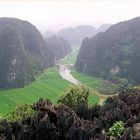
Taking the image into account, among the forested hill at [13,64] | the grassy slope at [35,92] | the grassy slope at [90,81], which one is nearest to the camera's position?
the grassy slope at [35,92]

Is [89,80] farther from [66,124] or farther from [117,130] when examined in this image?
[117,130]

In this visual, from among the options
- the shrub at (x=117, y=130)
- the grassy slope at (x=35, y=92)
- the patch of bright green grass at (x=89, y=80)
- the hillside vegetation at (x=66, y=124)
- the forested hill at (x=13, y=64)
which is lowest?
the patch of bright green grass at (x=89, y=80)

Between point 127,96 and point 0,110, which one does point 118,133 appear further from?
point 0,110

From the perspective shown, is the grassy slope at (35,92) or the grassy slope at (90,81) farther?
the grassy slope at (90,81)

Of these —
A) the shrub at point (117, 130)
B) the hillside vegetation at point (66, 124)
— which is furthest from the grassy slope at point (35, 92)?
the shrub at point (117, 130)

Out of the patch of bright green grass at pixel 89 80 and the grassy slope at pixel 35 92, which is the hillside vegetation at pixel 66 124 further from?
the patch of bright green grass at pixel 89 80

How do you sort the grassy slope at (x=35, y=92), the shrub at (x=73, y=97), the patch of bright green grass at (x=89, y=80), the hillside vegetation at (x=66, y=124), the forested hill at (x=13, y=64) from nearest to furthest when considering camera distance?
the hillside vegetation at (x=66, y=124)
the shrub at (x=73, y=97)
the grassy slope at (x=35, y=92)
the patch of bright green grass at (x=89, y=80)
the forested hill at (x=13, y=64)

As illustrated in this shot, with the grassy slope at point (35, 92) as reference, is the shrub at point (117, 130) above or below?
above

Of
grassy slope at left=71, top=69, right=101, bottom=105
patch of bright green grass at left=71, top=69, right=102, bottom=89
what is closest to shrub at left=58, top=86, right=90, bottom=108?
grassy slope at left=71, top=69, right=101, bottom=105

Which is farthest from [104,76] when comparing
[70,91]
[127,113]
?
[127,113]
